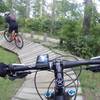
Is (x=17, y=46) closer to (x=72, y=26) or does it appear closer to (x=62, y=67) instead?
(x=72, y=26)

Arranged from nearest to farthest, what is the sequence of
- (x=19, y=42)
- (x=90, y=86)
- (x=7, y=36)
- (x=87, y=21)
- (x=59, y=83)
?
(x=59, y=83) < (x=90, y=86) < (x=19, y=42) < (x=87, y=21) < (x=7, y=36)

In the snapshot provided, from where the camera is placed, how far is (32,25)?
2825 centimetres

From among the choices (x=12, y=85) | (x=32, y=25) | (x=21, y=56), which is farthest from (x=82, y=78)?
(x=32, y=25)

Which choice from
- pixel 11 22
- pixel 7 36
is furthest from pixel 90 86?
pixel 7 36

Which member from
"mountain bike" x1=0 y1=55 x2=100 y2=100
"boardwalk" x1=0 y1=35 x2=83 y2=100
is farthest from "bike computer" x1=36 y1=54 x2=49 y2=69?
"boardwalk" x1=0 y1=35 x2=83 y2=100

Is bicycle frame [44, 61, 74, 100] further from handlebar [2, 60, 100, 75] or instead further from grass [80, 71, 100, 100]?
grass [80, 71, 100, 100]

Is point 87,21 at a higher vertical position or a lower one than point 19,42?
higher

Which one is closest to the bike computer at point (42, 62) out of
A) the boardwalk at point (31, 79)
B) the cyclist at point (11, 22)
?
the boardwalk at point (31, 79)

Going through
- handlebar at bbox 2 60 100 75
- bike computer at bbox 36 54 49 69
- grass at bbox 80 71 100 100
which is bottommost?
grass at bbox 80 71 100 100

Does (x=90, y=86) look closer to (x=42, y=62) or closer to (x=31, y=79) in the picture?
(x=31, y=79)

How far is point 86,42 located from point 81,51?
46cm

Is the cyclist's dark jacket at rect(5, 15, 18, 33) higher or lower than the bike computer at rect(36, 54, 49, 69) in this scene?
lower

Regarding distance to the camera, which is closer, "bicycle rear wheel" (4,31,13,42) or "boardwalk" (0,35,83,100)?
"boardwalk" (0,35,83,100)

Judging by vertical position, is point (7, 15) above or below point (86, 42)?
above
